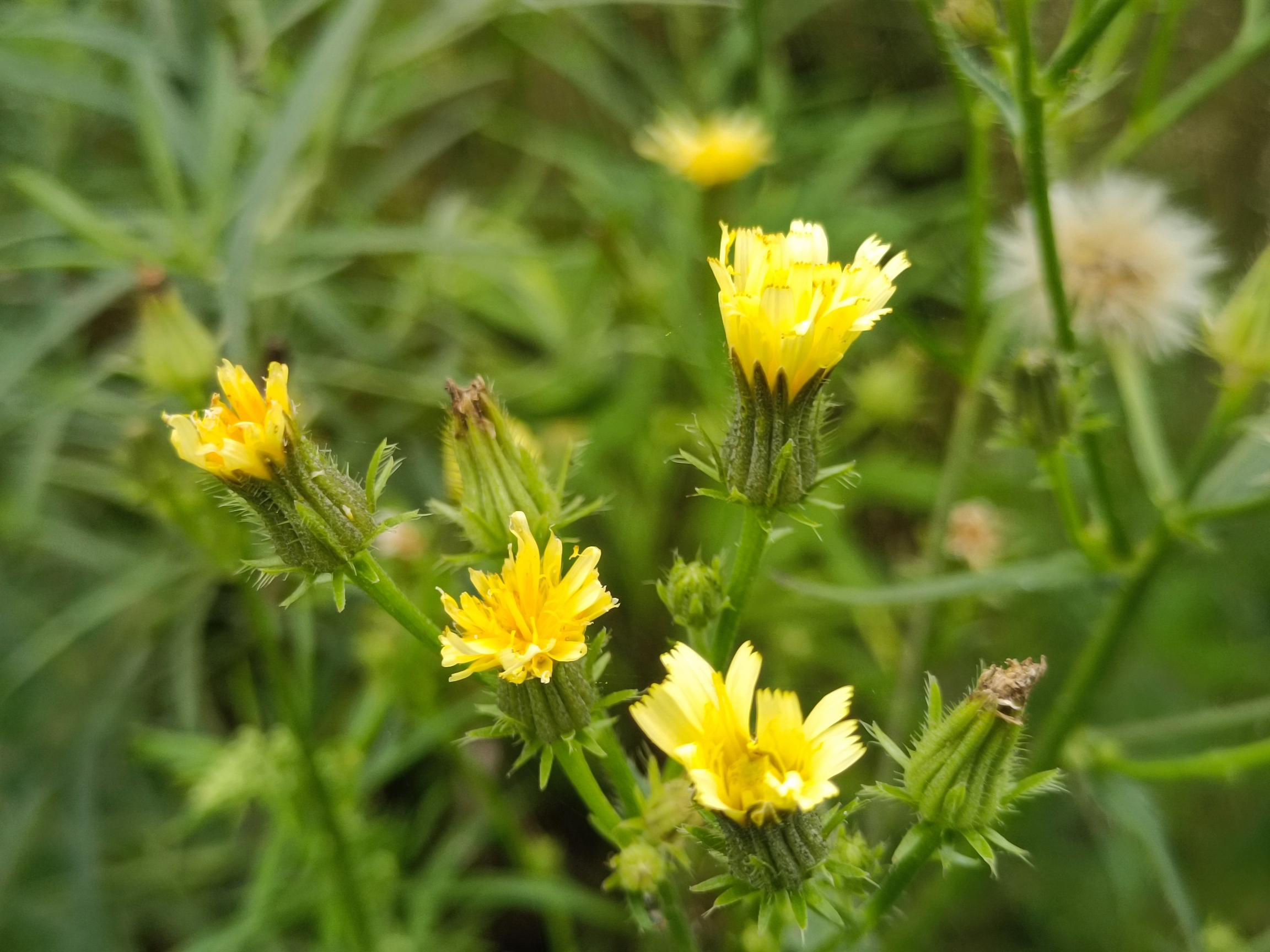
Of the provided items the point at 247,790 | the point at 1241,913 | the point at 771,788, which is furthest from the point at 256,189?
the point at 1241,913

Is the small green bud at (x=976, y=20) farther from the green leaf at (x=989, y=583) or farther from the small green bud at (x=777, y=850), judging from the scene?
the small green bud at (x=777, y=850)

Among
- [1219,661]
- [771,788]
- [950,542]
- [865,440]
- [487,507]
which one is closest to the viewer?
[771,788]

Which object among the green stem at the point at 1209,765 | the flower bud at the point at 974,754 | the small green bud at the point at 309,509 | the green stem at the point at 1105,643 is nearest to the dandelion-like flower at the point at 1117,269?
the green stem at the point at 1105,643

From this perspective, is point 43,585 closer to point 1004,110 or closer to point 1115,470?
point 1004,110

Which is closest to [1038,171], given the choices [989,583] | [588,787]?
[989,583]

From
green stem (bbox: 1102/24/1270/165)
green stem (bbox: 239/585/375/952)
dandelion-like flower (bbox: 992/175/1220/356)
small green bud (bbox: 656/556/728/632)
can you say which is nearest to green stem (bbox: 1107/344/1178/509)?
dandelion-like flower (bbox: 992/175/1220/356)

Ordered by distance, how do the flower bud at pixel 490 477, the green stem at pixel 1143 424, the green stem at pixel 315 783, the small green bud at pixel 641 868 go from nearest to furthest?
the small green bud at pixel 641 868 → the flower bud at pixel 490 477 → the green stem at pixel 315 783 → the green stem at pixel 1143 424

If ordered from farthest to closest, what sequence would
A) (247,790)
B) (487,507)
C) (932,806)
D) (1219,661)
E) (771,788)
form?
1. (1219,661)
2. (247,790)
3. (487,507)
4. (932,806)
5. (771,788)
